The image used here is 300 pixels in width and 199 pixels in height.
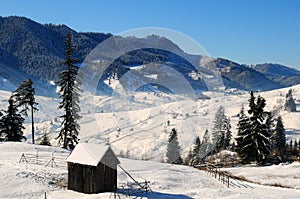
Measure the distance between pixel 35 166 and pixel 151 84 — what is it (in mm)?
14998

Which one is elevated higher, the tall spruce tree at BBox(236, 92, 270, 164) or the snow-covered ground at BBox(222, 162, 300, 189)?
the tall spruce tree at BBox(236, 92, 270, 164)

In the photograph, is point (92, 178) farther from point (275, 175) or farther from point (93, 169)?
point (275, 175)

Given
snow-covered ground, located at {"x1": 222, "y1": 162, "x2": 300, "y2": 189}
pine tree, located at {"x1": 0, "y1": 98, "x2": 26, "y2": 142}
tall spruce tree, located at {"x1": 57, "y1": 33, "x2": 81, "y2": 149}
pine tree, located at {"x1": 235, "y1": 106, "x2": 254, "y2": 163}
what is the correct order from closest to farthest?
snow-covered ground, located at {"x1": 222, "y1": 162, "x2": 300, "y2": 189} < tall spruce tree, located at {"x1": 57, "y1": 33, "x2": 81, "y2": 149} < pine tree, located at {"x1": 235, "y1": 106, "x2": 254, "y2": 163} < pine tree, located at {"x1": 0, "y1": 98, "x2": 26, "y2": 142}

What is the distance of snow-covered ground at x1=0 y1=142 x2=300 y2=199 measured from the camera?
83.7ft

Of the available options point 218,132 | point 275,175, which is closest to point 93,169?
point 275,175

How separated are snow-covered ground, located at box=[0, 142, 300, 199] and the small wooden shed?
31.3 inches

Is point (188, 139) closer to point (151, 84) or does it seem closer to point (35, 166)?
point (151, 84)

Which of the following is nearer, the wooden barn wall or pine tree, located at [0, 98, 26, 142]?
the wooden barn wall

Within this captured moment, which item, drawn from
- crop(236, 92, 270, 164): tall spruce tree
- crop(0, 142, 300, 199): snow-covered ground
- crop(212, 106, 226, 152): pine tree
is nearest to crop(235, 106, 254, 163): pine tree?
crop(236, 92, 270, 164): tall spruce tree

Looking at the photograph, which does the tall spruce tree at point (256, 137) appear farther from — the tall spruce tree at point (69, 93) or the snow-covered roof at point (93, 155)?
the snow-covered roof at point (93, 155)

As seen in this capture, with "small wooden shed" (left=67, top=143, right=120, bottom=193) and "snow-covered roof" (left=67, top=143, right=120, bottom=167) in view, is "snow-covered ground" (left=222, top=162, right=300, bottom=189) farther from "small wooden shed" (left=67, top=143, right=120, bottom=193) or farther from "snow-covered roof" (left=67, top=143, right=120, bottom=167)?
"snow-covered roof" (left=67, top=143, right=120, bottom=167)

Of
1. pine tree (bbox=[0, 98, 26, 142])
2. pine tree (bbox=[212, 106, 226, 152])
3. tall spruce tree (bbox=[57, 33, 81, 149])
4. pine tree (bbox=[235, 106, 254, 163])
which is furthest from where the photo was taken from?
pine tree (bbox=[212, 106, 226, 152])

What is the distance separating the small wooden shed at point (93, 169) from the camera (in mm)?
26016

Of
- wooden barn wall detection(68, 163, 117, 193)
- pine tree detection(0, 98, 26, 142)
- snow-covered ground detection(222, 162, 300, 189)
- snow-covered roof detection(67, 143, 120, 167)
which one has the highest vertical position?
pine tree detection(0, 98, 26, 142)
